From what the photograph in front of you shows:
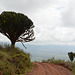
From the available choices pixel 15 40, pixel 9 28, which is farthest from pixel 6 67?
pixel 15 40

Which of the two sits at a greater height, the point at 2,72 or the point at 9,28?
the point at 9,28

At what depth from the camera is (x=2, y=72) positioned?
19.6 ft

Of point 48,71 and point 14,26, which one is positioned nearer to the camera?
point 48,71

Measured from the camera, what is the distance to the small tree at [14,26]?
1324 centimetres

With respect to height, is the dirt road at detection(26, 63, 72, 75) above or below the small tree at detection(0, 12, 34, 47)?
below

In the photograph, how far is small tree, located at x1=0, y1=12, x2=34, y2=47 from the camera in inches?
521

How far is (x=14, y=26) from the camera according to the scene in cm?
1327

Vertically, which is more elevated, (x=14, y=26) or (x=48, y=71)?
(x=14, y=26)

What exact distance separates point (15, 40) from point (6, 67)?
8418 mm

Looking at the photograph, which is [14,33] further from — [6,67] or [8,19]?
[6,67]

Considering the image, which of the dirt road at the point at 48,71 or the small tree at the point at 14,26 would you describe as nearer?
the dirt road at the point at 48,71

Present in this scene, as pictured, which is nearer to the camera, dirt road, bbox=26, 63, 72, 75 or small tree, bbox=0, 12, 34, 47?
dirt road, bbox=26, 63, 72, 75

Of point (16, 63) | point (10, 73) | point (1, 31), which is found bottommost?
point (10, 73)

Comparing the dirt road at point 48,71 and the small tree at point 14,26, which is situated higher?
the small tree at point 14,26
